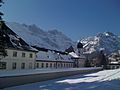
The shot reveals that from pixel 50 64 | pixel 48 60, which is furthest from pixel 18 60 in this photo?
pixel 50 64

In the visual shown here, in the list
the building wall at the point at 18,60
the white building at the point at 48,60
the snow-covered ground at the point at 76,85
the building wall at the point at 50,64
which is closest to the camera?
the snow-covered ground at the point at 76,85

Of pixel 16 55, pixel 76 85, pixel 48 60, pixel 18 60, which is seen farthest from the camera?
pixel 48 60

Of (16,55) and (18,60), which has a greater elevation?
(16,55)

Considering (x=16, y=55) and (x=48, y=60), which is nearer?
(x=16, y=55)

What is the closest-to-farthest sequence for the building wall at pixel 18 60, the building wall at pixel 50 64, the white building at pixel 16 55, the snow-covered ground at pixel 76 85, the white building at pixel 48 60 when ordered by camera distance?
the snow-covered ground at pixel 76 85 < the white building at pixel 16 55 < the building wall at pixel 18 60 < the building wall at pixel 50 64 < the white building at pixel 48 60

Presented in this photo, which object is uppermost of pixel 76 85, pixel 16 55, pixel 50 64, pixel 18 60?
pixel 16 55

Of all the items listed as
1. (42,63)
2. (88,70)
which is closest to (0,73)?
(42,63)

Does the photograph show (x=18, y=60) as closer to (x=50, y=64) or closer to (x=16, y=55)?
(x=16, y=55)

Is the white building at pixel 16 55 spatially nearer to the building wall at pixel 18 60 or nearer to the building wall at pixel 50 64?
the building wall at pixel 18 60

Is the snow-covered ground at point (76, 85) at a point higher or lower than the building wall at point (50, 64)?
lower

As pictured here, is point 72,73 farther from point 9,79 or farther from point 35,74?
point 9,79

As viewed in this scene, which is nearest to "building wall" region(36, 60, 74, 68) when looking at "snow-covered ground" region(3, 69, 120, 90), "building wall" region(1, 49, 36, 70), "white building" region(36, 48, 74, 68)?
"white building" region(36, 48, 74, 68)


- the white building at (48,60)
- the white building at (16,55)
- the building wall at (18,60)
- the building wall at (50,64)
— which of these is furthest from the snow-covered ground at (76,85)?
the white building at (48,60)

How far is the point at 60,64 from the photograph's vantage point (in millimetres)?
82562
